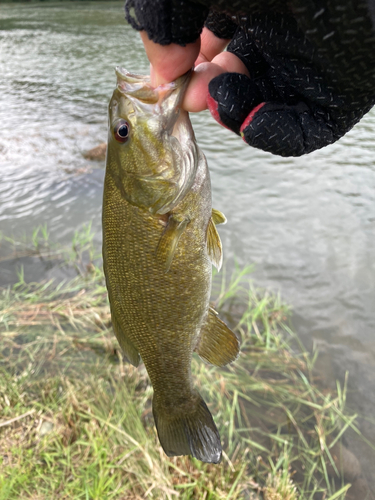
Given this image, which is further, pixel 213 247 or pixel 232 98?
pixel 213 247

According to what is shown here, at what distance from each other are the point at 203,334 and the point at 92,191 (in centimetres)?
599

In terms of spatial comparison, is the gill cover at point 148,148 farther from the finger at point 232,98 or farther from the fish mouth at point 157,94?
the finger at point 232,98

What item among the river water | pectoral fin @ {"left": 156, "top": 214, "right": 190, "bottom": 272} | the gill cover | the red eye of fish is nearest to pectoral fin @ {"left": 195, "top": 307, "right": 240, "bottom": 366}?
pectoral fin @ {"left": 156, "top": 214, "right": 190, "bottom": 272}

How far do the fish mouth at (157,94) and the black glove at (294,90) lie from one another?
15 cm

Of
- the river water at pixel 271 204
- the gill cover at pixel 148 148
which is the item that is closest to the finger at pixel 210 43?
the gill cover at pixel 148 148

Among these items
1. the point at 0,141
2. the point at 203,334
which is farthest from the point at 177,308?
the point at 0,141

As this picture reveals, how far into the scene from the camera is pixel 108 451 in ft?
9.42

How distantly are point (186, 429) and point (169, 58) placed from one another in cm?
195

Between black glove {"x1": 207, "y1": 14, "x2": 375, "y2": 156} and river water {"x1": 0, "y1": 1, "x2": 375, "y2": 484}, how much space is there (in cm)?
338

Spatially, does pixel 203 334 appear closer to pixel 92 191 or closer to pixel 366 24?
pixel 366 24

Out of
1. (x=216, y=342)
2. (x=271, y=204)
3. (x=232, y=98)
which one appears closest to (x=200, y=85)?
(x=232, y=98)

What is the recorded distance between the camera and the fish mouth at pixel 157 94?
5.10 feet

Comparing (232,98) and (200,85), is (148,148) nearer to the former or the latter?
(200,85)

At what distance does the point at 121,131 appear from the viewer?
5.91 ft
